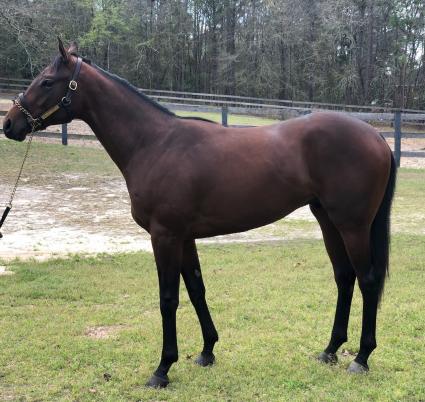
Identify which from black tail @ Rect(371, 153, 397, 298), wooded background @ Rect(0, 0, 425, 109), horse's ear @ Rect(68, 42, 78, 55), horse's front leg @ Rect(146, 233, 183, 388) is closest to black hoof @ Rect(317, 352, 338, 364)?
black tail @ Rect(371, 153, 397, 298)

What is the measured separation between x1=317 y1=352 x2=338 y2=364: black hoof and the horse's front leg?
42.7 inches

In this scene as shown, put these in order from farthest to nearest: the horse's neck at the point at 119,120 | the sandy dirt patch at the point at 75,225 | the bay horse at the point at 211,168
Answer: the sandy dirt patch at the point at 75,225
the horse's neck at the point at 119,120
the bay horse at the point at 211,168

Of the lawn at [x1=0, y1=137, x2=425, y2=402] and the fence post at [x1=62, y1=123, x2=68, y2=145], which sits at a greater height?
the fence post at [x1=62, y1=123, x2=68, y2=145]

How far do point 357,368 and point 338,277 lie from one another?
2.12 ft

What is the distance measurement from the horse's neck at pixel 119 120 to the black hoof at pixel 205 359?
1494 millimetres

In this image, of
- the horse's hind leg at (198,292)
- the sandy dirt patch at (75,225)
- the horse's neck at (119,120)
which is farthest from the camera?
the sandy dirt patch at (75,225)

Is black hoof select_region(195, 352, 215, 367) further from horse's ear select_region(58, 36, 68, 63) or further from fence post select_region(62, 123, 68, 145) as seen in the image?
fence post select_region(62, 123, 68, 145)

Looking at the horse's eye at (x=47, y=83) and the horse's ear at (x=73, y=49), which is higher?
the horse's ear at (x=73, y=49)

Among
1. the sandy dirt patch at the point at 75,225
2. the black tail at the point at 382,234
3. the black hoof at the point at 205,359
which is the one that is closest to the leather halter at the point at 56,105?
the black hoof at the point at 205,359

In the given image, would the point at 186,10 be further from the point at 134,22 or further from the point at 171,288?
the point at 171,288

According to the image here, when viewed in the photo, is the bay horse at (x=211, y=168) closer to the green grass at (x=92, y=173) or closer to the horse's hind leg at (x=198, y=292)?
the horse's hind leg at (x=198, y=292)

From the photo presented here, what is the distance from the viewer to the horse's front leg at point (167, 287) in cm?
313

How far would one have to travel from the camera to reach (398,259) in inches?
241

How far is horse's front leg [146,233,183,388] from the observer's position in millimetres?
3131
